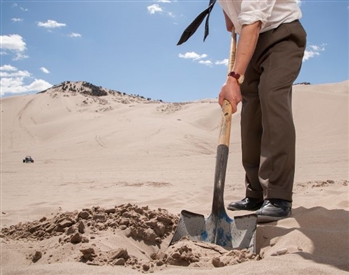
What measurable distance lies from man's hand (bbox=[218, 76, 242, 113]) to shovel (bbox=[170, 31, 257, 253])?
0.04m

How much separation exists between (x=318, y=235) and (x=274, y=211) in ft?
1.60

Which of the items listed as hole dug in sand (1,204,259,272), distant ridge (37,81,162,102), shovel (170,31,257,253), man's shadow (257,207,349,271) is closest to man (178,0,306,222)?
man's shadow (257,207,349,271)

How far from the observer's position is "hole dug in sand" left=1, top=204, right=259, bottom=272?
169 cm

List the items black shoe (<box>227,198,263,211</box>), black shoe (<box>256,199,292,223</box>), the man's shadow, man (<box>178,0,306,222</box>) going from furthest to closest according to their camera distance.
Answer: black shoe (<box>227,198,263,211</box>)
man (<box>178,0,306,222</box>)
black shoe (<box>256,199,292,223</box>)
the man's shadow

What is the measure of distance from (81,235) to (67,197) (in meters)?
2.40

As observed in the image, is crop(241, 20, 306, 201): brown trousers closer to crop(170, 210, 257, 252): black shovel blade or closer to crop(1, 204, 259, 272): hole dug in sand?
crop(170, 210, 257, 252): black shovel blade

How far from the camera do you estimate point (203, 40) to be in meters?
3.23

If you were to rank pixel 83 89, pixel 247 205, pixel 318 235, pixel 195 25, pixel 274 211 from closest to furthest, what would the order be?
1. pixel 318 235
2. pixel 274 211
3. pixel 247 205
4. pixel 195 25
5. pixel 83 89

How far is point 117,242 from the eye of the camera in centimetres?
205

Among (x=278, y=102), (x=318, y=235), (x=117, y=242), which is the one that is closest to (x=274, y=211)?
(x=318, y=235)

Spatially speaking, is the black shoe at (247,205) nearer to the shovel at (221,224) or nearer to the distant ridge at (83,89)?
the shovel at (221,224)

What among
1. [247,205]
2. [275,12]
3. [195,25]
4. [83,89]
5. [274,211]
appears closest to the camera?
[274,211]

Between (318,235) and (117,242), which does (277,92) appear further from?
(117,242)

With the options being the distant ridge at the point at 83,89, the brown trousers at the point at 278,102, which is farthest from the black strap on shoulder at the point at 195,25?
the distant ridge at the point at 83,89
